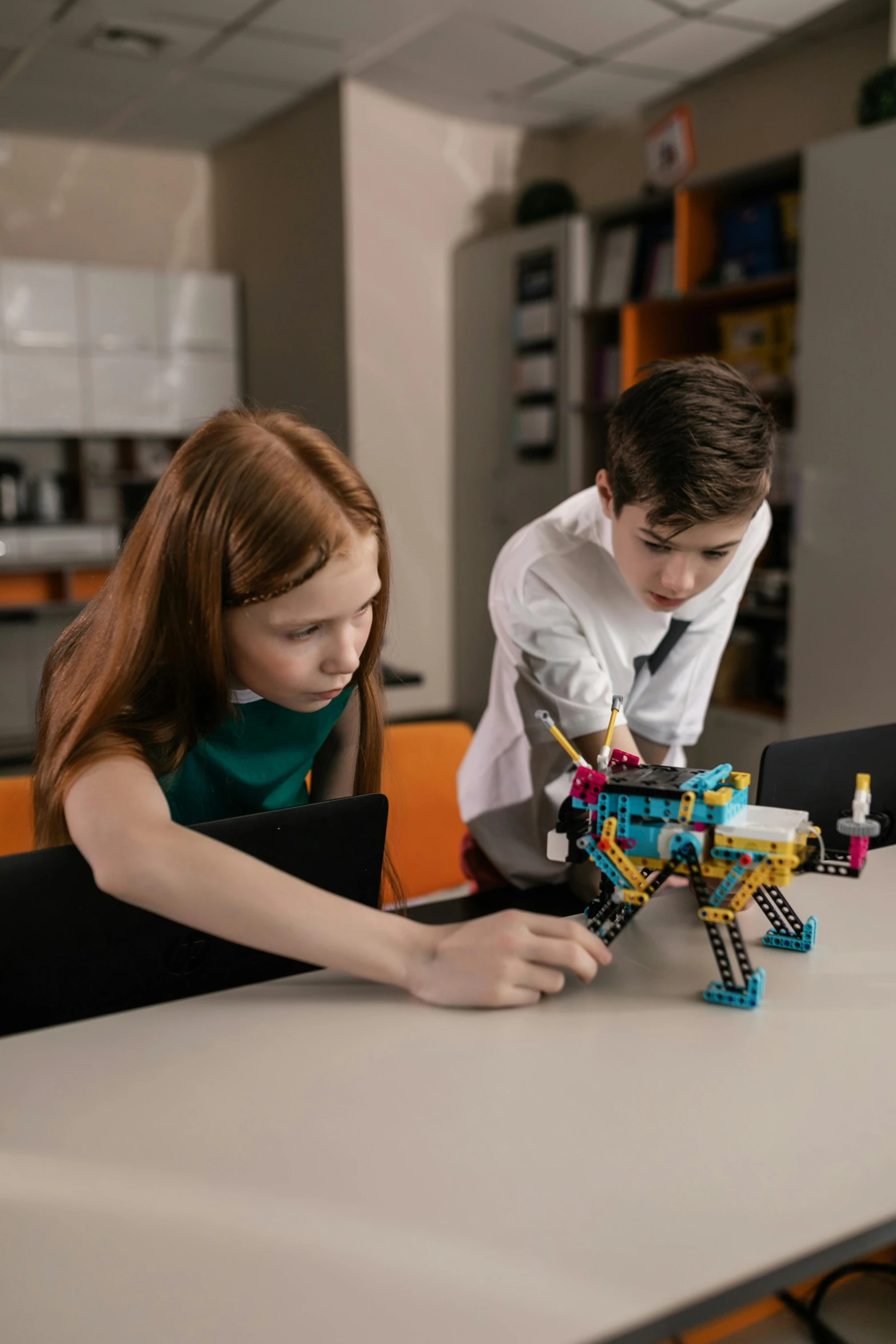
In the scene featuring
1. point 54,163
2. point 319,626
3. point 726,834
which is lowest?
point 726,834

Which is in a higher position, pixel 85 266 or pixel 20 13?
pixel 20 13

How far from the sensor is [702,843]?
823 millimetres

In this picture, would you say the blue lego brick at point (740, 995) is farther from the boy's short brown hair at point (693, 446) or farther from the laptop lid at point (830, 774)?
the boy's short brown hair at point (693, 446)

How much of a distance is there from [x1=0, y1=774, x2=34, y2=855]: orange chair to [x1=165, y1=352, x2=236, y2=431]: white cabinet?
4079 millimetres

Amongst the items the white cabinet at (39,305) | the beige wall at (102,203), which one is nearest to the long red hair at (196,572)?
the white cabinet at (39,305)

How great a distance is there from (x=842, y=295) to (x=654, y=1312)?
3.11 meters

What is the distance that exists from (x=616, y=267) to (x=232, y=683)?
3.53 m

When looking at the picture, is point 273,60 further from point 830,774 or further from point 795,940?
point 795,940

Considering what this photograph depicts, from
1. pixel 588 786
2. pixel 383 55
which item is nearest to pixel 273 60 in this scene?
pixel 383 55

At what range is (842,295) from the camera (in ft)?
10.3

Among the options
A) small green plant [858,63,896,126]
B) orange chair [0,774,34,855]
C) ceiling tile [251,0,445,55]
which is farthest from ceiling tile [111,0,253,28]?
orange chair [0,774,34,855]

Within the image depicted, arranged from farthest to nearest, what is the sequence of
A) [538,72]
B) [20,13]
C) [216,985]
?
1. [538,72]
2. [20,13]
3. [216,985]

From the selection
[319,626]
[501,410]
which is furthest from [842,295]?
[319,626]

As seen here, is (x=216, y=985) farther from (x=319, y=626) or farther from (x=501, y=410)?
(x=501, y=410)
